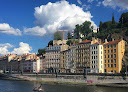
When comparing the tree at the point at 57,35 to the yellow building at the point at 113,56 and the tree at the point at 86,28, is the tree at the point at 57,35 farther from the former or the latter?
the yellow building at the point at 113,56

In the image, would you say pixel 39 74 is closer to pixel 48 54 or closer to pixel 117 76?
pixel 48 54

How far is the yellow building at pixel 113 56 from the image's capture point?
104 metres

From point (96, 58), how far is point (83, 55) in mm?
11013

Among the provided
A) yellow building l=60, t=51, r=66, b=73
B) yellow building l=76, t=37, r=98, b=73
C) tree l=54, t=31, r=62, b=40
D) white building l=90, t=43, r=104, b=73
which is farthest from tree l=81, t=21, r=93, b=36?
white building l=90, t=43, r=104, b=73

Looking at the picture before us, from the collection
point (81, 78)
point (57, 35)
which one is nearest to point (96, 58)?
point (81, 78)

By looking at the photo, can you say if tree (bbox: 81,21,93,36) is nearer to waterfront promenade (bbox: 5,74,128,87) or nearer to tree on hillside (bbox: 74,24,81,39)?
tree on hillside (bbox: 74,24,81,39)

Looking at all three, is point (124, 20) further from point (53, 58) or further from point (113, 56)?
point (53, 58)

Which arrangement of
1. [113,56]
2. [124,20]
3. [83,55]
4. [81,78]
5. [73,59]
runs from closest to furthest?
[81,78], [113,56], [83,55], [73,59], [124,20]

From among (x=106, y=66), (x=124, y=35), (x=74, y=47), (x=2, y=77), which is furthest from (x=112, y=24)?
(x=2, y=77)

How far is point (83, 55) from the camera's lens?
12150 centimetres

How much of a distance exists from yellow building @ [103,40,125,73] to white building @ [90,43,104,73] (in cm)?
227

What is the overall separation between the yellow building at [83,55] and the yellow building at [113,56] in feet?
35.5

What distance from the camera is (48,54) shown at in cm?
14900

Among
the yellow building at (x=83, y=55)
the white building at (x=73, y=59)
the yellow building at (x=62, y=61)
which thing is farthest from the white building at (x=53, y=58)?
the yellow building at (x=83, y=55)
